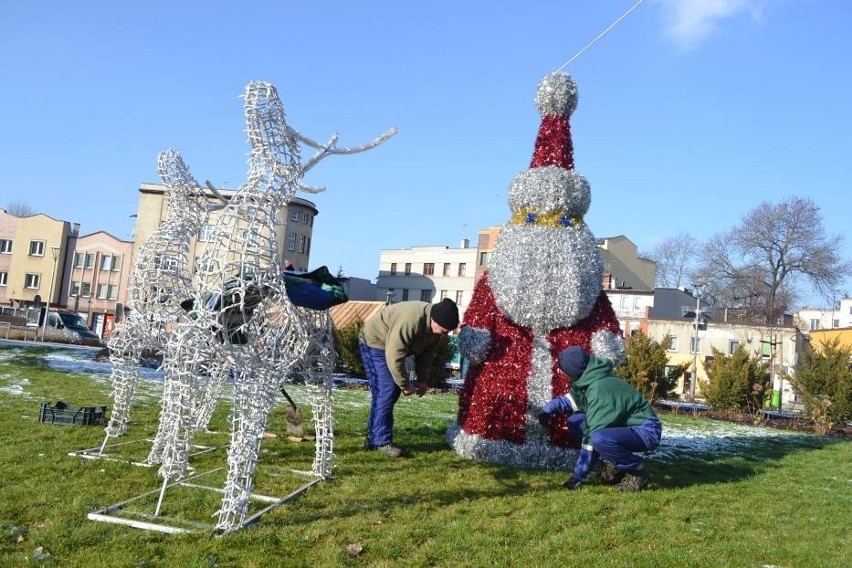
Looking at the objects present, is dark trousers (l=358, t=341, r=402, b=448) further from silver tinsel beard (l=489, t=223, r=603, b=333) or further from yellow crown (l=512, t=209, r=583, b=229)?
yellow crown (l=512, t=209, r=583, b=229)

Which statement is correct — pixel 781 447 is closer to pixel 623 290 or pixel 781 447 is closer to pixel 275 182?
pixel 275 182

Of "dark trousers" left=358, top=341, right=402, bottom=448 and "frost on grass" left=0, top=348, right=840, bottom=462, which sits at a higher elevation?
"dark trousers" left=358, top=341, right=402, bottom=448

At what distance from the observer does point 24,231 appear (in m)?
55.2

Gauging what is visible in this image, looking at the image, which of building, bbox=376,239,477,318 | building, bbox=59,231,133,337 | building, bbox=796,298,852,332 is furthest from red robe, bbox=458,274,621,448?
building, bbox=796,298,852,332

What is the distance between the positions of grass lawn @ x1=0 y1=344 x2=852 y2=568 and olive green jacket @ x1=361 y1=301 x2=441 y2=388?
3.32 feet

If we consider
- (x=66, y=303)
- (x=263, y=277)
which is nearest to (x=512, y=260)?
(x=263, y=277)

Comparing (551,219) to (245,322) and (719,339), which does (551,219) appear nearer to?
(245,322)

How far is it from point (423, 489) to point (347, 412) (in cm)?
534

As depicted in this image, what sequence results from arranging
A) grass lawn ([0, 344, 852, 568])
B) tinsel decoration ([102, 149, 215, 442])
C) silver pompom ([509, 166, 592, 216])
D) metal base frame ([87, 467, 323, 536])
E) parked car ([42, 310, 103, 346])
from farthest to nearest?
parked car ([42, 310, 103, 346]) → silver pompom ([509, 166, 592, 216]) → tinsel decoration ([102, 149, 215, 442]) → metal base frame ([87, 467, 323, 536]) → grass lawn ([0, 344, 852, 568])

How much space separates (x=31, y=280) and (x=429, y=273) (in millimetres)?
31831

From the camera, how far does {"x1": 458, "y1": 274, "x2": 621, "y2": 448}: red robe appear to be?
738 centimetres

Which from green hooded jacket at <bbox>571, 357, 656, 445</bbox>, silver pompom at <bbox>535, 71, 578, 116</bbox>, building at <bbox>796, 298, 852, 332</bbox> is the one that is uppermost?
building at <bbox>796, 298, 852, 332</bbox>

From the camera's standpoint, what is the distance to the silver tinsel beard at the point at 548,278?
7.42m

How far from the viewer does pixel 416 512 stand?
545cm
